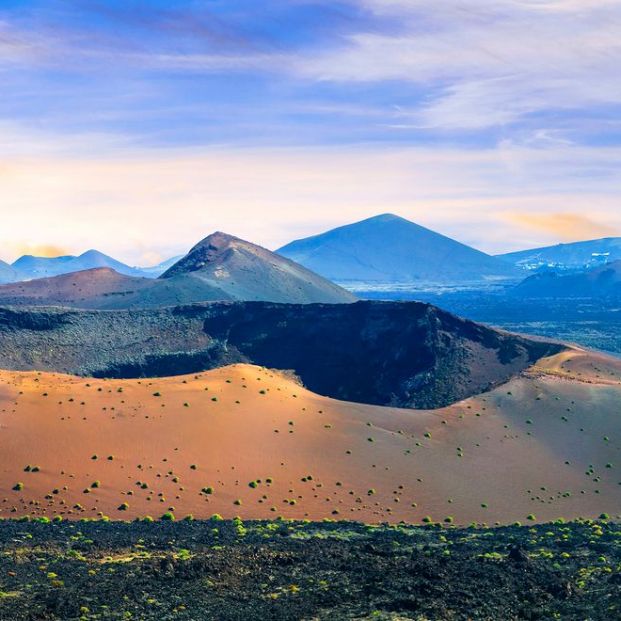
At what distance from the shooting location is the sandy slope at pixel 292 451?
172ft

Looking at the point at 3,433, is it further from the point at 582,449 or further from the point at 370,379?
the point at 370,379

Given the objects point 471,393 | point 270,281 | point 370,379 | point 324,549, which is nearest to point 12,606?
point 324,549

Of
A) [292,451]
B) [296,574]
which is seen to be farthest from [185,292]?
[296,574]

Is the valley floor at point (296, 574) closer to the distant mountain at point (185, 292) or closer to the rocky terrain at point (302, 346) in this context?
the rocky terrain at point (302, 346)

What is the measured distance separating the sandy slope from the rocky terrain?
14527 mm

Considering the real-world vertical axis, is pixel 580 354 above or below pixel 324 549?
above

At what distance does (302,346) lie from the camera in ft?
358

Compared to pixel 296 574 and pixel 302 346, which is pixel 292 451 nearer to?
pixel 296 574

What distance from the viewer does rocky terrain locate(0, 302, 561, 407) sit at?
92938 millimetres

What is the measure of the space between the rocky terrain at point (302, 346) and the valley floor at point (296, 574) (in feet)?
151

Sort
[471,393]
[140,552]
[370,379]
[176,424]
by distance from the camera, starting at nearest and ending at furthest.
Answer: [140,552]
[176,424]
[471,393]
[370,379]

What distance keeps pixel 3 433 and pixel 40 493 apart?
9.19 m

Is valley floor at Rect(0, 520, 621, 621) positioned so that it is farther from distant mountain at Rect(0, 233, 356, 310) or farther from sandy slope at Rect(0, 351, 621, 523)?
distant mountain at Rect(0, 233, 356, 310)

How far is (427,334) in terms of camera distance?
9969cm
